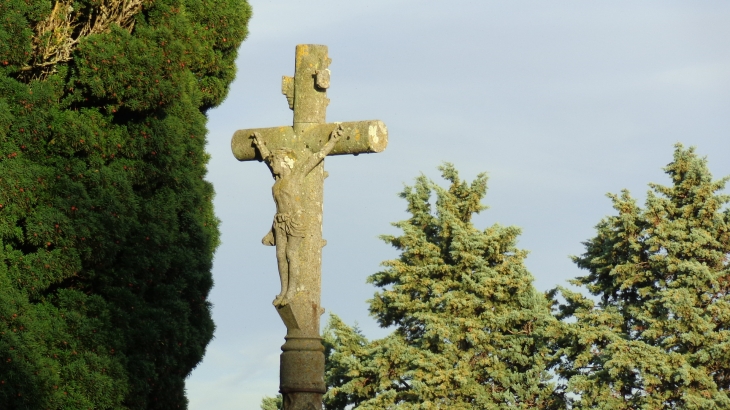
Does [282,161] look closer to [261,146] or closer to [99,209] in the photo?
[261,146]

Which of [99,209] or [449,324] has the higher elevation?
[449,324]

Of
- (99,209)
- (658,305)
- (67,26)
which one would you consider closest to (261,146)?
(99,209)

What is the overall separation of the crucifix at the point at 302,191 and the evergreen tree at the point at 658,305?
18984mm

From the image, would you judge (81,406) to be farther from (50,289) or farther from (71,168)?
(71,168)

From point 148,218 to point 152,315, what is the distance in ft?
4.20

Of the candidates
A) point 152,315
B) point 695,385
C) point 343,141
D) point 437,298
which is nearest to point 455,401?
point 437,298

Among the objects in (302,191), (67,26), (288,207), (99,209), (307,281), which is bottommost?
(307,281)

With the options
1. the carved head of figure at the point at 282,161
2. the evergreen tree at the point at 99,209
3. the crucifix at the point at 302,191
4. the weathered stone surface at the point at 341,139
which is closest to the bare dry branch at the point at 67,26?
the evergreen tree at the point at 99,209

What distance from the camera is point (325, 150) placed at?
9016 mm

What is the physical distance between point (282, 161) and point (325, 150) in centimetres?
33

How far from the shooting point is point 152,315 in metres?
16.7

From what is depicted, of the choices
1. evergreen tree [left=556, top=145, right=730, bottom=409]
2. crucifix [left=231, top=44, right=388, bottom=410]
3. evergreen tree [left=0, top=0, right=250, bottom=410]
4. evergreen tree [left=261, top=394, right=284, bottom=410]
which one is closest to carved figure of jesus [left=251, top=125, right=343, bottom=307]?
crucifix [left=231, top=44, right=388, bottom=410]

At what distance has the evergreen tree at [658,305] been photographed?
27.1 meters

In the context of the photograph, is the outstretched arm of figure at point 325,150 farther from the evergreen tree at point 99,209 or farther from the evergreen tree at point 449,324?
the evergreen tree at point 449,324
